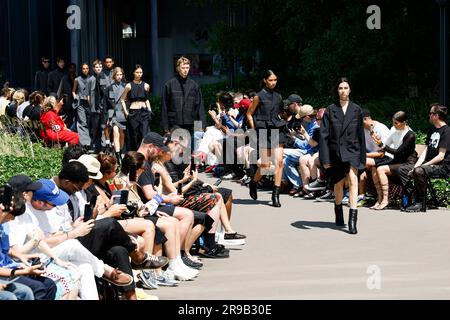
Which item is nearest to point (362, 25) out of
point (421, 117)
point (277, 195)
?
point (421, 117)

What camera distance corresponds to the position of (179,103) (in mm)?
16297

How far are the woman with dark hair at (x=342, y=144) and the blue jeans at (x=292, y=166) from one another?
3.14 m

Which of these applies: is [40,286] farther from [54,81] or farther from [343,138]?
[54,81]

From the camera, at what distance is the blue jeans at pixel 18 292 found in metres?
7.40

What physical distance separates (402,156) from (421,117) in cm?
649

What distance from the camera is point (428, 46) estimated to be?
23828 mm

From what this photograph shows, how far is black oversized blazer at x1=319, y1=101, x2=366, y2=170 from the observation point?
13438 millimetres

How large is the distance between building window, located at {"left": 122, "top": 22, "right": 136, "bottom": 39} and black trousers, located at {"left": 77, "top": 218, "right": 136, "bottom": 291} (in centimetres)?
3826

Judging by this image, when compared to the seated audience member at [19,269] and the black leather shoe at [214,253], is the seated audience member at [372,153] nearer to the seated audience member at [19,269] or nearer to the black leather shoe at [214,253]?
the black leather shoe at [214,253]

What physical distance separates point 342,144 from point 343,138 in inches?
3.0

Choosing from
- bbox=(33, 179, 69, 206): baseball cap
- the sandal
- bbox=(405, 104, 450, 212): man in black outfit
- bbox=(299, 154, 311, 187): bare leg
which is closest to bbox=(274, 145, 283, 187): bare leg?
bbox=(299, 154, 311, 187): bare leg

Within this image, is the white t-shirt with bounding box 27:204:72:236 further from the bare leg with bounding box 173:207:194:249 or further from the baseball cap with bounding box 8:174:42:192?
the bare leg with bounding box 173:207:194:249

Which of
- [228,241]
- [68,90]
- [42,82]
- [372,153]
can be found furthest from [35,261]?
[42,82]
